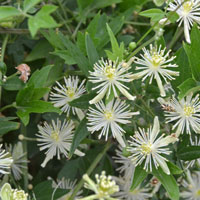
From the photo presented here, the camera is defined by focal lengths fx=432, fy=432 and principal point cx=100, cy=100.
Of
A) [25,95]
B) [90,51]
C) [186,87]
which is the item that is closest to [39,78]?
[25,95]

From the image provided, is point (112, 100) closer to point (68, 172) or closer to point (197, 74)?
point (197, 74)

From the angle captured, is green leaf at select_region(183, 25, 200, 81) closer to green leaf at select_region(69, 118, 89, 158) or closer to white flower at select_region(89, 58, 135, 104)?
white flower at select_region(89, 58, 135, 104)

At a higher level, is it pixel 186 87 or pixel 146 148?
pixel 186 87

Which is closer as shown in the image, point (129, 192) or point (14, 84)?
point (14, 84)

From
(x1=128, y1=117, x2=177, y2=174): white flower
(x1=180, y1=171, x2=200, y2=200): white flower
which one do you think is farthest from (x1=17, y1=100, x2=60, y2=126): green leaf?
(x1=180, y1=171, x2=200, y2=200): white flower

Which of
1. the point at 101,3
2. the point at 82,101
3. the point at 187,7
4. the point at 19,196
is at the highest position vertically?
the point at 101,3

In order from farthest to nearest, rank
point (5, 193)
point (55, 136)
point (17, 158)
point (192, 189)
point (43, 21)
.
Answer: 1. point (192, 189)
2. point (17, 158)
3. point (55, 136)
4. point (5, 193)
5. point (43, 21)

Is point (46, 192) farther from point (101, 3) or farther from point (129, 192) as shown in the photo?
point (101, 3)

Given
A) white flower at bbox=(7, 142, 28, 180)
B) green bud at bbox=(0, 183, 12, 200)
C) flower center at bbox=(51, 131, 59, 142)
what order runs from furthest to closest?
1. white flower at bbox=(7, 142, 28, 180)
2. flower center at bbox=(51, 131, 59, 142)
3. green bud at bbox=(0, 183, 12, 200)
